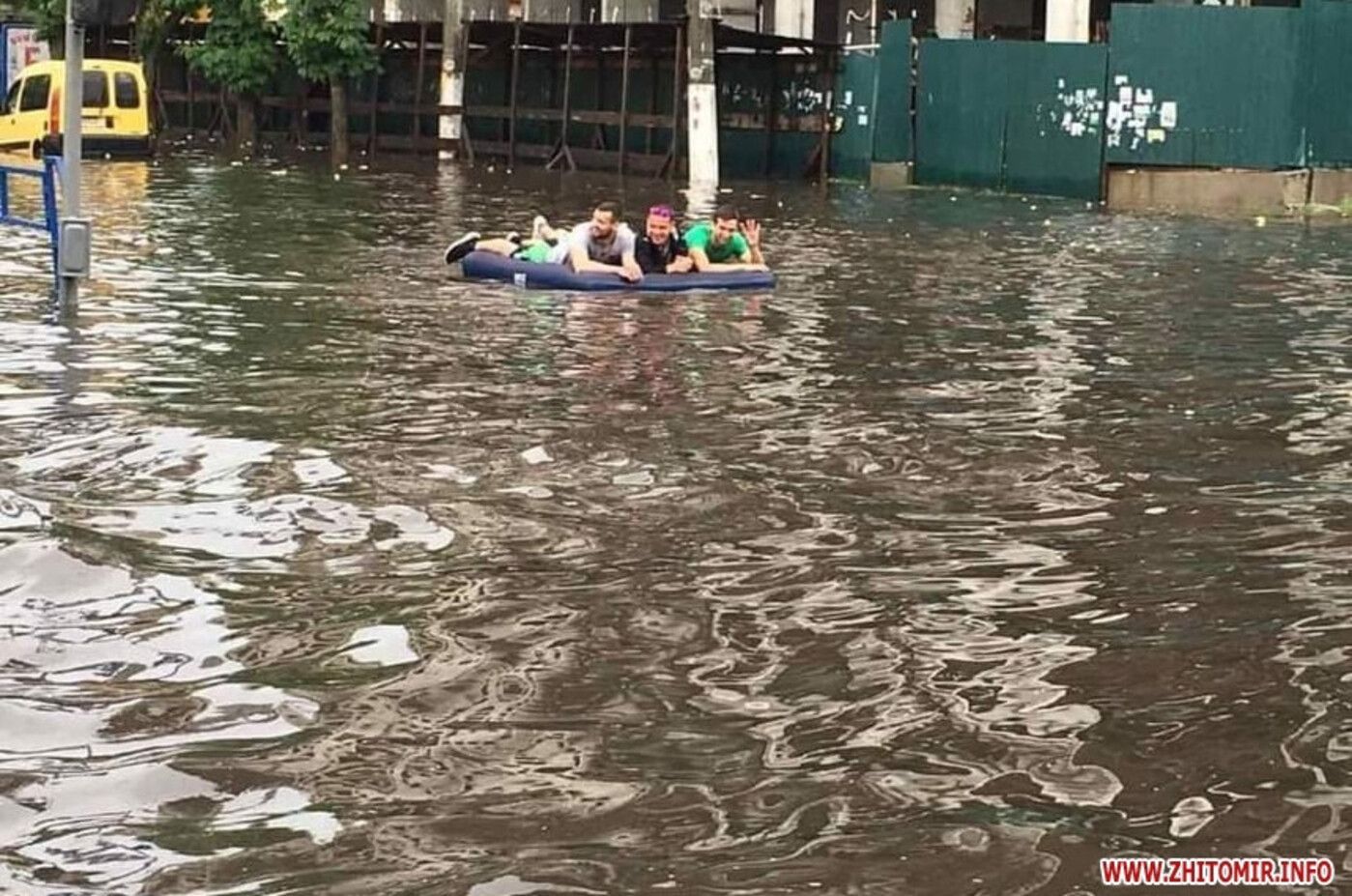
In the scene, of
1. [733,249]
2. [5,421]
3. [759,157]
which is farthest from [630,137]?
[5,421]

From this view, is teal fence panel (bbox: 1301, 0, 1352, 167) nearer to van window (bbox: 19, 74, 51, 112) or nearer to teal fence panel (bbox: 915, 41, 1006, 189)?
teal fence panel (bbox: 915, 41, 1006, 189)

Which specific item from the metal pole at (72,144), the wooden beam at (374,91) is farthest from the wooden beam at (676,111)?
the metal pole at (72,144)

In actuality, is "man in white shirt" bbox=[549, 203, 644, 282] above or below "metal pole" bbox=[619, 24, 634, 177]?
below

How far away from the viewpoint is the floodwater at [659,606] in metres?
5.73

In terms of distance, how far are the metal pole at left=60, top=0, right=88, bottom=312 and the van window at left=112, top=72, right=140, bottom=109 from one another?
2445cm

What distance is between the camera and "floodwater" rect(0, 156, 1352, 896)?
5.73 m

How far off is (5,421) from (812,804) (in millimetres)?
6846

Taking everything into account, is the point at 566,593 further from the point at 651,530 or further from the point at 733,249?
the point at 733,249

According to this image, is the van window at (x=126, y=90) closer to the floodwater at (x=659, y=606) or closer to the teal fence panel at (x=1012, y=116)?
the teal fence panel at (x=1012, y=116)

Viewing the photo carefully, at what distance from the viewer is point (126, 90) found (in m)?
40.7

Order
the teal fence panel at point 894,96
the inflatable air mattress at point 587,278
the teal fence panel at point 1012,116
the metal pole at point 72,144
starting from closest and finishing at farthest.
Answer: the metal pole at point 72,144, the inflatable air mattress at point 587,278, the teal fence panel at point 1012,116, the teal fence panel at point 894,96

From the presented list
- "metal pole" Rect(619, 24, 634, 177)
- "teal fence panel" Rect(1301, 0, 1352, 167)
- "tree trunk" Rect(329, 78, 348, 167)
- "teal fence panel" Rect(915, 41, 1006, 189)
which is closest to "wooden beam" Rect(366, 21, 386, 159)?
"tree trunk" Rect(329, 78, 348, 167)

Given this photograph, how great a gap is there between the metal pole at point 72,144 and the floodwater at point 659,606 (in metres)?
0.53

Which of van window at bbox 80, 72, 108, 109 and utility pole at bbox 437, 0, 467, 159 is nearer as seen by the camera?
van window at bbox 80, 72, 108, 109
